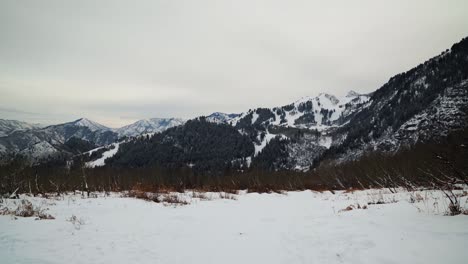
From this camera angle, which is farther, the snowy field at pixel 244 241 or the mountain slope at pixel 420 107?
the mountain slope at pixel 420 107

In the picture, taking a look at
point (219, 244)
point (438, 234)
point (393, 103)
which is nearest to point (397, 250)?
point (438, 234)

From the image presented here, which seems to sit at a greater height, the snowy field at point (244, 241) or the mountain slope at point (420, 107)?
the mountain slope at point (420, 107)

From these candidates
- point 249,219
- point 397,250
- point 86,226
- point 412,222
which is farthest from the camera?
point 249,219

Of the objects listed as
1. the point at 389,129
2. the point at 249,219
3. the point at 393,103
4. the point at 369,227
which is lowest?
the point at 249,219

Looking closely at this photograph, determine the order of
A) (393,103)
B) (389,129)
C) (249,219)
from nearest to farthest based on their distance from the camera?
(249,219)
(389,129)
(393,103)

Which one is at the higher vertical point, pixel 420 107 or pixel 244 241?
pixel 420 107

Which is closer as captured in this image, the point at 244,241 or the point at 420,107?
the point at 244,241

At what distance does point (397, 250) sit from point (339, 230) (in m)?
2.18

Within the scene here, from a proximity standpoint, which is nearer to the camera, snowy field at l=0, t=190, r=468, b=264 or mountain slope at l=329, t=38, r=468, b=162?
snowy field at l=0, t=190, r=468, b=264

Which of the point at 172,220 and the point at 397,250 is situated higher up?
the point at 397,250

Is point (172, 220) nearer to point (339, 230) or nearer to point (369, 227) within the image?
point (339, 230)

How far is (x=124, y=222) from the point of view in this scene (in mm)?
8516

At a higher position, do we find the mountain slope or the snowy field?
the mountain slope

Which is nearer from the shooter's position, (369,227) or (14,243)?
(14,243)
